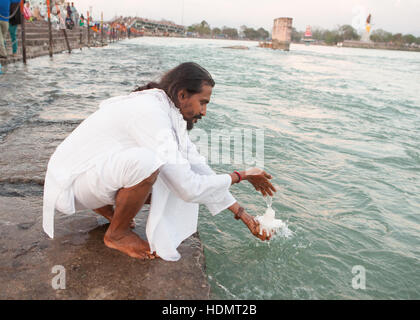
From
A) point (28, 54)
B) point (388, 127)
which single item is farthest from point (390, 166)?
point (28, 54)

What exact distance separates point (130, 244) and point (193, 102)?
0.88 m

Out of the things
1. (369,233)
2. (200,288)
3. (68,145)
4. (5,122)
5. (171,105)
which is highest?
(171,105)

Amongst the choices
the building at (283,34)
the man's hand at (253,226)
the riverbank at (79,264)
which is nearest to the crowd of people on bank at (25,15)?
the riverbank at (79,264)

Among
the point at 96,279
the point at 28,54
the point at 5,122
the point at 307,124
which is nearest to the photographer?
Result: the point at 96,279

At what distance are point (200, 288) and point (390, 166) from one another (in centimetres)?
417

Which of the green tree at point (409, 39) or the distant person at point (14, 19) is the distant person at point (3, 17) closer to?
the distant person at point (14, 19)

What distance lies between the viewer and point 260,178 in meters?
2.06

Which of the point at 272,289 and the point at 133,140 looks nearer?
the point at 133,140

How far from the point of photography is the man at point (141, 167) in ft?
5.49

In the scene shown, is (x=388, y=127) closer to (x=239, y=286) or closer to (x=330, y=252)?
(x=330, y=252)

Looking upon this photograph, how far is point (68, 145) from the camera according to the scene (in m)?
1.80

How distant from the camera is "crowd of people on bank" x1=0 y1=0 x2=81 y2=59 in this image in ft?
28.6
